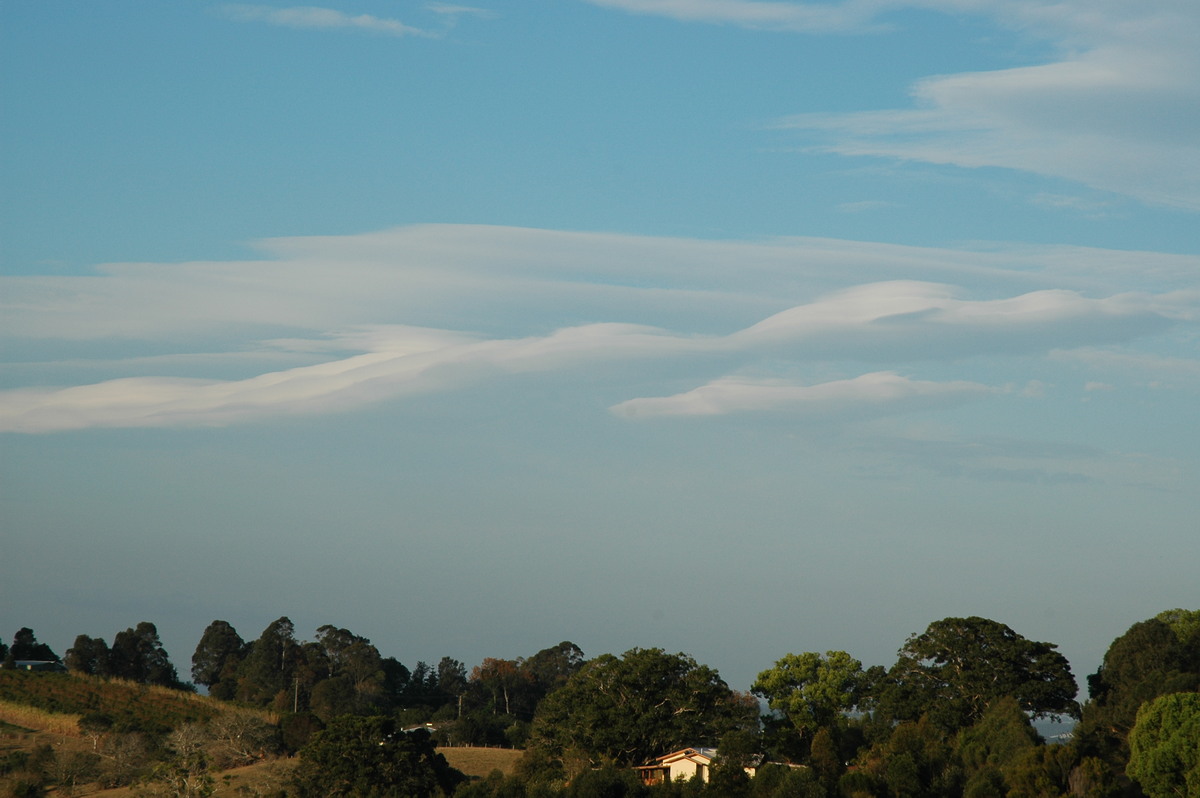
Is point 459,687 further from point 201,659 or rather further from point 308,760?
point 308,760

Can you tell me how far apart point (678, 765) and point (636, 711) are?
14.9 ft


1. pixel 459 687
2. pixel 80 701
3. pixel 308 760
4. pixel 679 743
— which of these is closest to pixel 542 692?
pixel 459 687

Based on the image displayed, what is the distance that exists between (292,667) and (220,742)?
50030 millimetres

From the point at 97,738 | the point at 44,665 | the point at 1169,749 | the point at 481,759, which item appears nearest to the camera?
the point at 1169,749

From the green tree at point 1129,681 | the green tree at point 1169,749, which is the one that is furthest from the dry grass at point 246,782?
the green tree at point 1169,749

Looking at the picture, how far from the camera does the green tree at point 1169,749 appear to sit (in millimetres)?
48656

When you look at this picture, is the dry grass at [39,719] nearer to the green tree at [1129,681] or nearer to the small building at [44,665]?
the small building at [44,665]

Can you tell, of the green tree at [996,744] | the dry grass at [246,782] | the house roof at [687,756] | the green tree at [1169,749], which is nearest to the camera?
the green tree at [1169,749]

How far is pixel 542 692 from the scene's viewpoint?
127m

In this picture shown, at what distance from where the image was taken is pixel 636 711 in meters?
70.6

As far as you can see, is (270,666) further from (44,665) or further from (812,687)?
(812,687)

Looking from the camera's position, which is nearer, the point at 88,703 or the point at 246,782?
the point at 246,782

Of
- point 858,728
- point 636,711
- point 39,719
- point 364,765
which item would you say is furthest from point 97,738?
point 858,728

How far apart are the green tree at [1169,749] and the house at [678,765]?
21096mm
